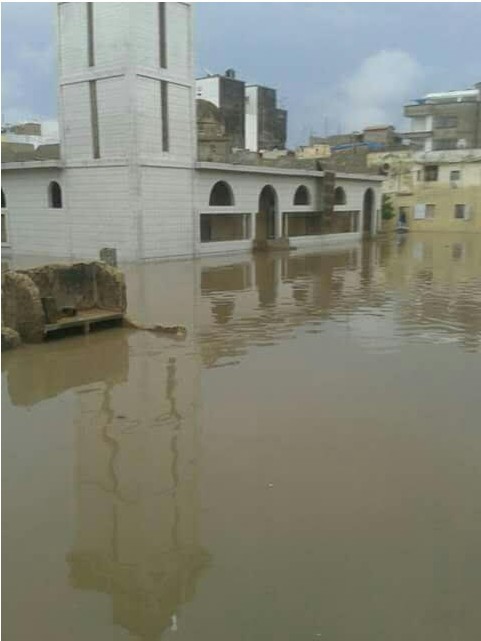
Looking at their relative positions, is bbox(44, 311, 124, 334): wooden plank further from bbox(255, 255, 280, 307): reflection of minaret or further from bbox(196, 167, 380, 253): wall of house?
bbox(196, 167, 380, 253): wall of house

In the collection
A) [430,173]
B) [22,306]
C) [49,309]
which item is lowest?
[49,309]

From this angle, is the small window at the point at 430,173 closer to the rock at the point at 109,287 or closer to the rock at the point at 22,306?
the rock at the point at 109,287

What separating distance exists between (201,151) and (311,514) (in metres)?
27.1

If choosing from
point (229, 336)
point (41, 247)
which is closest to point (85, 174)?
point (41, 247)

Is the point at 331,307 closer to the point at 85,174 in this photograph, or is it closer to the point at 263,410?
the point at 263,410

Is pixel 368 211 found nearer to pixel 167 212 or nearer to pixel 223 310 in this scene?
pixel 167 212

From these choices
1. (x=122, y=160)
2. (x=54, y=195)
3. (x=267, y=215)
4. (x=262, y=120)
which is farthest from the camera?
(x=262, y=120)

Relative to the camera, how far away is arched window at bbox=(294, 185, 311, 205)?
34844 mm

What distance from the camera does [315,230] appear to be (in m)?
36.8

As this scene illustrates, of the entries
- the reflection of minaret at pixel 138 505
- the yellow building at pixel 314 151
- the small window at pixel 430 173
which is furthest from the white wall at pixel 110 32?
the yellow building at pixel 314 151

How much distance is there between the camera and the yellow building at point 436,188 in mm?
45031

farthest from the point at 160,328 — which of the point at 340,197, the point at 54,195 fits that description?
the point at 340,197

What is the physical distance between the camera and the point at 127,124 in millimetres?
24125

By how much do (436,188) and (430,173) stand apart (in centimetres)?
126
